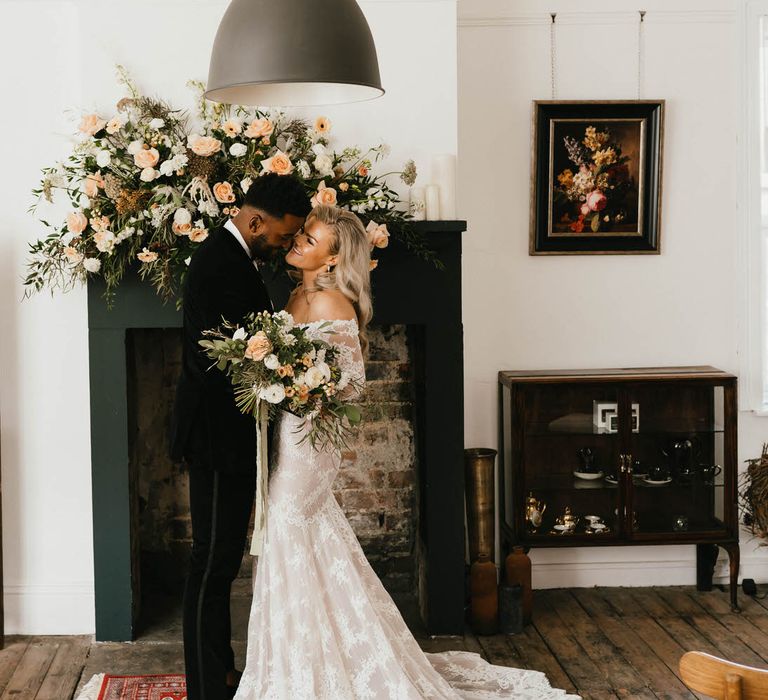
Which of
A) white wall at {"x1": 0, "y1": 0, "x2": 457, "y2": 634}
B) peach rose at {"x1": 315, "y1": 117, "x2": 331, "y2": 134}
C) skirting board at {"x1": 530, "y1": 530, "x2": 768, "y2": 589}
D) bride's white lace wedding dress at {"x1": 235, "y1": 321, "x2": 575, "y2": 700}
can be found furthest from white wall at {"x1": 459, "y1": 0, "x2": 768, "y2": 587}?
bride's white lace wedding dress at {"x1": 235, "y1": 321, "x2": 575, "y2": 700}

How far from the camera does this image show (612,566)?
4.86 m

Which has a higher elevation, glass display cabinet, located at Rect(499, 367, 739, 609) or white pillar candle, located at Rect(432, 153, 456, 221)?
white pillar candle, located at Rect(432, 153, 456, 221)

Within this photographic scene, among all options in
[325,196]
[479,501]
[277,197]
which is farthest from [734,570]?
[277,197]

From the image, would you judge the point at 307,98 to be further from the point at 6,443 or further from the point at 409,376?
the point at 6,443

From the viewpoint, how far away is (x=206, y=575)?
3.23 meters

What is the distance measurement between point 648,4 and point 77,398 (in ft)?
10.8

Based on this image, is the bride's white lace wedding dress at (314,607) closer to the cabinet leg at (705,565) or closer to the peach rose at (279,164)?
the peach rose at (279,164)

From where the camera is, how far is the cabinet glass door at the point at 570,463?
451 cm

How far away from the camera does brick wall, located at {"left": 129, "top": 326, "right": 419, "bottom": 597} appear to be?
15.2 ft

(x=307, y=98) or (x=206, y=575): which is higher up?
(x=307, y=98)

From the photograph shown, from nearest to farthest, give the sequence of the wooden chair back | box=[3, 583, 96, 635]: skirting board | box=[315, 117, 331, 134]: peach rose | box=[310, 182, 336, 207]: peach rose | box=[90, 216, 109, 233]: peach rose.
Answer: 1. the wooden chair back
2. box=[310, 182, 336, 207]: peach rose
3. box=[90, 216, 109, 233]: peach rose
4. box=[315, 117, 331, 134]: peach rose
5. box=[3, 583, 96, 635]: skirting board

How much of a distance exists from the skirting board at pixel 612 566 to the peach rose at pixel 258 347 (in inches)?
95.3

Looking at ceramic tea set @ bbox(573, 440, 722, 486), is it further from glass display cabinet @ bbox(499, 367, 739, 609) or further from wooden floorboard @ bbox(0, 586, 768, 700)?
wooden floorboard @ bbox(0, 586, 768, 700)

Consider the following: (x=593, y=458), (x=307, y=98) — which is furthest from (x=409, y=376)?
(x=307, y=98)
